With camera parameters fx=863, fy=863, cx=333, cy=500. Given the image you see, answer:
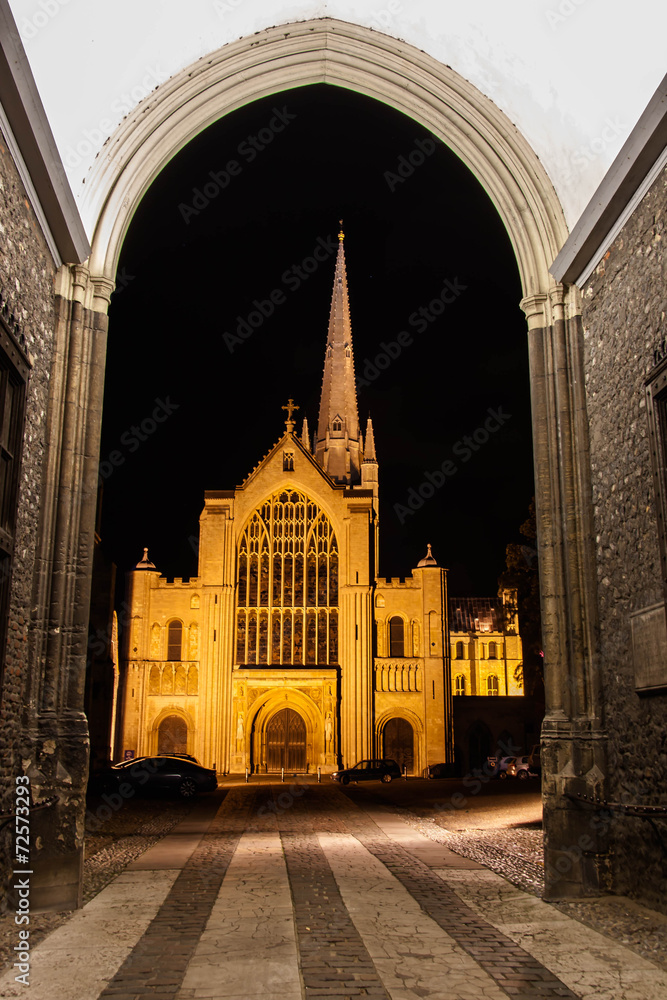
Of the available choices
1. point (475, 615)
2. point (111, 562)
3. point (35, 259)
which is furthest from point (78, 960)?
point (475, 615)

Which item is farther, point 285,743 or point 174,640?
point 174,640

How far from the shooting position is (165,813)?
17.8 m

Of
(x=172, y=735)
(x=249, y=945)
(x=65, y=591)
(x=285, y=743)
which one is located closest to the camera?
→ (x=249, y=945)

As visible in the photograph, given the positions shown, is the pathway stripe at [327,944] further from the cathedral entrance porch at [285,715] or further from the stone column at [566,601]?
the cathedral entrance porch at [285,715]

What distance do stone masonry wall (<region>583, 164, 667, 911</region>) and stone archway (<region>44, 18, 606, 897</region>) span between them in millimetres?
245

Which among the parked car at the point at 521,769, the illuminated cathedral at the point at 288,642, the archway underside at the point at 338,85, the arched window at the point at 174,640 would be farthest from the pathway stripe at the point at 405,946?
the arched window at the point at 174,640

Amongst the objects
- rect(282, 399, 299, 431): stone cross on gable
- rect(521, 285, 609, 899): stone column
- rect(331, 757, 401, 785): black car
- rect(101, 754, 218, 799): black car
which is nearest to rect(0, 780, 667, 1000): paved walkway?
rect(521, 285, 609, 899): stone column

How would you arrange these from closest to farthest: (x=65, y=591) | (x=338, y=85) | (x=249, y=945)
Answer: (x=249, y=945)
(x=65, y=591)
(x=338, y=85)

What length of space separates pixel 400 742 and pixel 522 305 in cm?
3075

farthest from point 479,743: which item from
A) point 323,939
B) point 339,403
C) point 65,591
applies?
point 323,939

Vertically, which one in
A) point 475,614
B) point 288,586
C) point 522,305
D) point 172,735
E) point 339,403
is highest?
point 339,403

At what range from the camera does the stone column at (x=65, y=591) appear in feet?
25.5

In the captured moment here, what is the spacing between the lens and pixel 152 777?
22547mm

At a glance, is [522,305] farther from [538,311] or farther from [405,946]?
[405,946]
